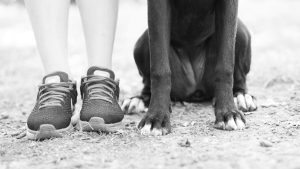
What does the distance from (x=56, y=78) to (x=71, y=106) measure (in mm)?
202

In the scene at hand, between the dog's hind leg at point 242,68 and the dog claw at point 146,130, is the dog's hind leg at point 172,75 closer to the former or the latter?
the dog's hind leg at point 242,68

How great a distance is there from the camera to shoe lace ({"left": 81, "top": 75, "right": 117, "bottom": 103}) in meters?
3.21

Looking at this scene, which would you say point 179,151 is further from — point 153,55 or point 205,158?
point 153,55

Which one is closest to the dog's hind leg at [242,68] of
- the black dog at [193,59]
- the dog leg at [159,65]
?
the black dog at [193,59]

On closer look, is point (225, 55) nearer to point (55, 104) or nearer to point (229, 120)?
point (229, 120)

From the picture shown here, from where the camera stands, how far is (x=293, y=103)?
3.89 metres

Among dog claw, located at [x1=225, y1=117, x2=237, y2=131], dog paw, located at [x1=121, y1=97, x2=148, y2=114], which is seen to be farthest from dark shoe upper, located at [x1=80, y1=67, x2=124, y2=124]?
dog claw, located at [x1=225, y1=117, x2=237, y2=131]

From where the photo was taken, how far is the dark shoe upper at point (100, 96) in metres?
3.09

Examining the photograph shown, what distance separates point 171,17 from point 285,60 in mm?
3019

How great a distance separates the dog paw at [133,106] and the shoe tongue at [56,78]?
0.75 meters

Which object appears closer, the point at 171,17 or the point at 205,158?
the point at 205,158

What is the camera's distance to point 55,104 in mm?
3094

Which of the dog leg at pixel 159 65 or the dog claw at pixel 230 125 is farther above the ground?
the dog leg at pixel 159 65

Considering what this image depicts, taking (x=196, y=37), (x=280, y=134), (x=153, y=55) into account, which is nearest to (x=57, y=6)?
(x=153, y=55)
